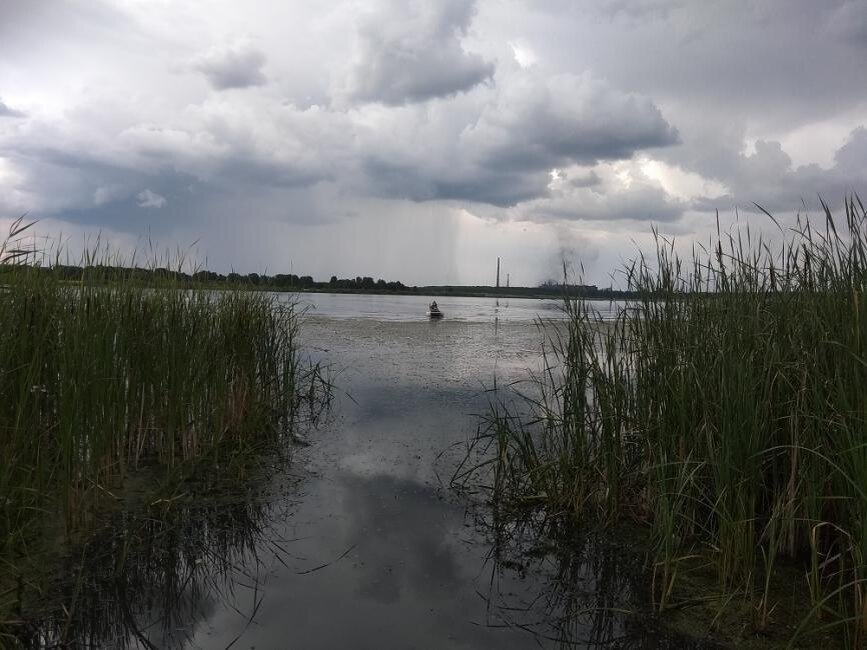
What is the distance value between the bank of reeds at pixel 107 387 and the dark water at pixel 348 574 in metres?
0.55

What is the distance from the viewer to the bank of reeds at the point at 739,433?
305 cm

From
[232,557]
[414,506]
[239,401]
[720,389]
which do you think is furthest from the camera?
[239,401]

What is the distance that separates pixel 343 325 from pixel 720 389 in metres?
17.2

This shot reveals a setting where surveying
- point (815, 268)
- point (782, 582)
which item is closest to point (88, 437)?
point (782, 582)

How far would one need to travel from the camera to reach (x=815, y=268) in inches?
151

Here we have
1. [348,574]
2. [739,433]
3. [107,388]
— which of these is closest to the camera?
[739,433]

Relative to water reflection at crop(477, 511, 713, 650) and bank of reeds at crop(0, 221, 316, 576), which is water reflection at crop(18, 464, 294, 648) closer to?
bank of reeds at crop(0, 221, 316, 576)

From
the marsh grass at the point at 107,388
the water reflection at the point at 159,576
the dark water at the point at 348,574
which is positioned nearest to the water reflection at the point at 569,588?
the dark water at the point at 348,574

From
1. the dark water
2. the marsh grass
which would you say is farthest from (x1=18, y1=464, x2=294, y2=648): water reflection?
the marsh grass

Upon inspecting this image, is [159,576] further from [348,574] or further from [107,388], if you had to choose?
[107,388]

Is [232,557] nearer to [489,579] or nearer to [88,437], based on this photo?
[88,437]

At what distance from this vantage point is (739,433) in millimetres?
3373

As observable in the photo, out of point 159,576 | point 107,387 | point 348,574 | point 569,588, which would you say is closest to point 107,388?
point 107,387

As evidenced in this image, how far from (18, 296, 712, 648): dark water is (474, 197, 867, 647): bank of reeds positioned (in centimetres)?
50
